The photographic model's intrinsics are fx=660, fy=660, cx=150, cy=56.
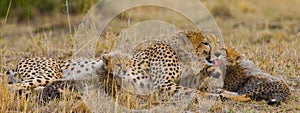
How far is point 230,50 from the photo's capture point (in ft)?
19.2

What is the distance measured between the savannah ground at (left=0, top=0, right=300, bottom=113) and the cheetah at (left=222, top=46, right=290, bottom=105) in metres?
0.08

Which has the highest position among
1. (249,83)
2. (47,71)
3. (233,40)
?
(233,40)

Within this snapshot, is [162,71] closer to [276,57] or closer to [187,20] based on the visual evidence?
[276,57]

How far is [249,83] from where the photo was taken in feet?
18.0

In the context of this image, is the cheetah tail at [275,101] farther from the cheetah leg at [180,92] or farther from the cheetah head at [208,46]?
the cheetah head at [208,46]

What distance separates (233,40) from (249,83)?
2994 millimetres

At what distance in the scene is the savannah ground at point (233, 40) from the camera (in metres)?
5.00

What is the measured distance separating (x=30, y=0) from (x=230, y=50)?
653 centimetres

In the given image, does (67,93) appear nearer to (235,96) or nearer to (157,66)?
(157,66)

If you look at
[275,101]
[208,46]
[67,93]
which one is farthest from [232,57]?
[67,93]

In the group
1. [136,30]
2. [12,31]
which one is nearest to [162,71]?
[136,30]

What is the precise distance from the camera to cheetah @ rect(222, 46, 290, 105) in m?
5.23

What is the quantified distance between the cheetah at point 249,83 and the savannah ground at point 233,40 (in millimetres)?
81

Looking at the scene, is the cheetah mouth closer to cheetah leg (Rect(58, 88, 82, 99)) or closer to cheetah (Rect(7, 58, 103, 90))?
cheetah (Rect(7, 58, 103, 90))
